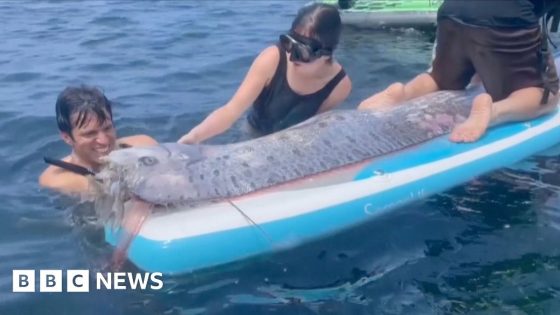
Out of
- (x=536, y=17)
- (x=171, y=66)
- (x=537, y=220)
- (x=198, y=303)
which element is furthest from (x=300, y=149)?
(x=171, y=66)

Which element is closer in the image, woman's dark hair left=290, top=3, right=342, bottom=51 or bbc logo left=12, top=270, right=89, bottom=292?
bbc logo left=12, top=270, right=89, bottom=292

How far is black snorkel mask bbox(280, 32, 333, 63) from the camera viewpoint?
556cm

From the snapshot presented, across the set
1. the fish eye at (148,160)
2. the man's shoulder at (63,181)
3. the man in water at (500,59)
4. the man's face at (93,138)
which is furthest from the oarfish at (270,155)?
the man's shoulder at (63,181)

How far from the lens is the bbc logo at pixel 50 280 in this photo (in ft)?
15.4

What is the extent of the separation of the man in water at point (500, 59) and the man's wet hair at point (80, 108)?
1913mm

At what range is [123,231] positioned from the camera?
4.64 meters

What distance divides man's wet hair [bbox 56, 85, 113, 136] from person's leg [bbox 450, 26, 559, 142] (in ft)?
8.17

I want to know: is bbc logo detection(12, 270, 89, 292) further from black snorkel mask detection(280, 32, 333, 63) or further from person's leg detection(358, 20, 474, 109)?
person's leg detection(358, 20, 474, 109)

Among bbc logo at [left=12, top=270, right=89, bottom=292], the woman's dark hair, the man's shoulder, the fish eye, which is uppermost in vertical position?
the woman's dark hair

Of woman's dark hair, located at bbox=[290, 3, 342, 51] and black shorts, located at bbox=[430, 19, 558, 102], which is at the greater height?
woman's dark hair, located at bbox=[290, 3, 342, 51]

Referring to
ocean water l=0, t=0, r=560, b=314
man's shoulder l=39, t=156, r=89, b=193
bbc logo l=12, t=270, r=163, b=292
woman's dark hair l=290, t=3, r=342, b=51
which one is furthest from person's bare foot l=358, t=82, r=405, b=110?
bbc logo l=12, t=270, r=163, b=292

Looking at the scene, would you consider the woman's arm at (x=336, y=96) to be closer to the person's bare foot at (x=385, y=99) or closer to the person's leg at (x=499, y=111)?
the person's bare foot at (x=385, y=99)

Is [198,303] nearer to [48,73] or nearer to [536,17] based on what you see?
[536,17]

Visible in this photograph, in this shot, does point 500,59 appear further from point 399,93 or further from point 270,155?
point 270,155
